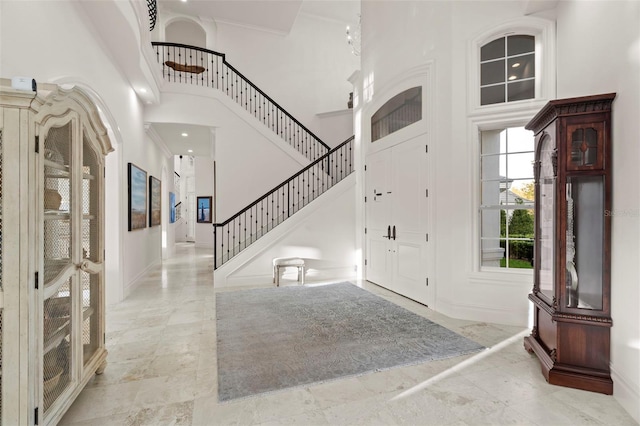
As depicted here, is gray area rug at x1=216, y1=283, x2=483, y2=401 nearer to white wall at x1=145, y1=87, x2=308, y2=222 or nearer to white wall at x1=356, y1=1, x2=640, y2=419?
white wall at x1=356, y1=1, x2=640, y2=419

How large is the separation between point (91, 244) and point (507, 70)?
4.62 m

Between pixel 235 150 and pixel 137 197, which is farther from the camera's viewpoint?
pixel 235 150

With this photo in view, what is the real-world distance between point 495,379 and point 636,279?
118 centimetres

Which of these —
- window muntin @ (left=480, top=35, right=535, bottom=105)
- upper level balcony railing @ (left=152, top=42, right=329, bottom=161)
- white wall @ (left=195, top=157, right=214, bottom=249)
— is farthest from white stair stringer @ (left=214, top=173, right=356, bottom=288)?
white wall @ (left=195, top=157, right=214, bottom=249)

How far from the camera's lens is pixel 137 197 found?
5762 mm

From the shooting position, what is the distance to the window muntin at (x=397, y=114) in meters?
4.55

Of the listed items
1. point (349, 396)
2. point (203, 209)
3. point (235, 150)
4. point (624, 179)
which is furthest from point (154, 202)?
point (624, 179)

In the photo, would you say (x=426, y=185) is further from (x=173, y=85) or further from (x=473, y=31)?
(x=173, y=85)

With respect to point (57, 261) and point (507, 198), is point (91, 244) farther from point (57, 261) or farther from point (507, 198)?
point (507, 198)

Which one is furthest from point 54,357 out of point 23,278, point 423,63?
point 423,63

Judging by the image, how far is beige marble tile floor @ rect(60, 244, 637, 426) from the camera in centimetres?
198

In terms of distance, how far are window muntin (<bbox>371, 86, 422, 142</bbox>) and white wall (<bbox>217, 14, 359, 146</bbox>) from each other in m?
3.55

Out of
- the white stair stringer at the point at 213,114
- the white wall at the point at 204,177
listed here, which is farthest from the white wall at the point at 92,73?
the white wall at the point at 204,177

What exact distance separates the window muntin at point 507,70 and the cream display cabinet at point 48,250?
4.08m
